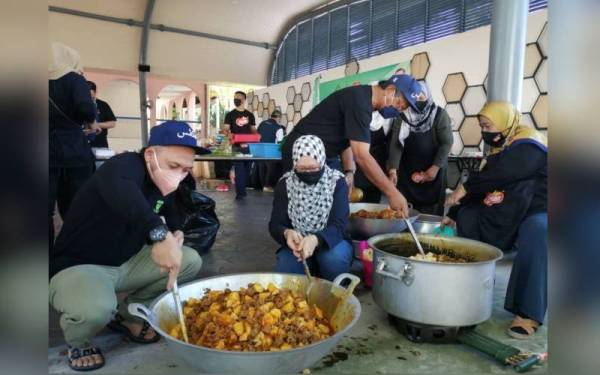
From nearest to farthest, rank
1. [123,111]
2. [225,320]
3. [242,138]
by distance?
[225,320]
[242,138]
[123,111]

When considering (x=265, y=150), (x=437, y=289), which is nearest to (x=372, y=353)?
(x=437, y=289)

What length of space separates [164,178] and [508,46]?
2.94m

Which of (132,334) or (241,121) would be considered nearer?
(132,334)

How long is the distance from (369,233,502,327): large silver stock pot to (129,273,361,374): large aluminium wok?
1.06ft

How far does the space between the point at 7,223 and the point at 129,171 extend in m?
0.94

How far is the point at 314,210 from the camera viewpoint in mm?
2066

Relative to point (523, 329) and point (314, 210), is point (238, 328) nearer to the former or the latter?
point (314, 210)

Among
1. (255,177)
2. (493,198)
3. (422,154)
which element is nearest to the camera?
(493,198)

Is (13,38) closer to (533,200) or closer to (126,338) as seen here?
(126,338)

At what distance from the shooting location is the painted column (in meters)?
3.13

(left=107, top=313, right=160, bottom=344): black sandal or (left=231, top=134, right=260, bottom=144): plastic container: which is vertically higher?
(left=231, top=134, right=260, bottom=144): plastic container

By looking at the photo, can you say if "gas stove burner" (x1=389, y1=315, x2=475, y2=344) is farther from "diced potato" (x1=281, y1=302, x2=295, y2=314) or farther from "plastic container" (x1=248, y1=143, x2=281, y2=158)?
"plastic container" (x1=248, y1=143, x2=281, y2=158)

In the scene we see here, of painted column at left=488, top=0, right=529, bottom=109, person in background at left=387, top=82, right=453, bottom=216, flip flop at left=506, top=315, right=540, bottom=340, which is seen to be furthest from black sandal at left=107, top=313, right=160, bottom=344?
painted column at left=488, top=0, right=529, bottom=109

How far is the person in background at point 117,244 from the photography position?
1.38 metres
